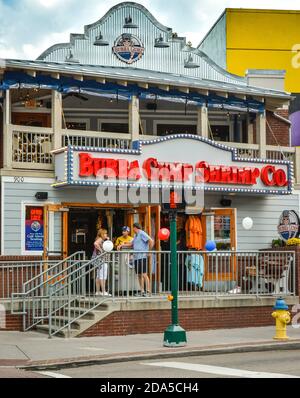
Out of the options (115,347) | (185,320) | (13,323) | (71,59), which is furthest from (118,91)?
(115,347)

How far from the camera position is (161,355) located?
1532 cm

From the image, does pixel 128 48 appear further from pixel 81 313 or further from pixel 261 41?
pixel 261 41

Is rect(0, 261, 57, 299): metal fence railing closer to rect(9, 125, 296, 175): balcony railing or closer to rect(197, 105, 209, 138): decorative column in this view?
rect(9, 125, 296, 175): balcony railing

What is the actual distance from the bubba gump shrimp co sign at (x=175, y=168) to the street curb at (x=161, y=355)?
22.7ft

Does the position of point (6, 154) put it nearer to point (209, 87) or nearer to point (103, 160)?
point (103, 160)

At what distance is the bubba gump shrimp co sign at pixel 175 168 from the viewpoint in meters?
21.4

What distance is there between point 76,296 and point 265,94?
9681 mm

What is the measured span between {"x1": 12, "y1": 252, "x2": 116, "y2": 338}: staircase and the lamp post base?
242 cm

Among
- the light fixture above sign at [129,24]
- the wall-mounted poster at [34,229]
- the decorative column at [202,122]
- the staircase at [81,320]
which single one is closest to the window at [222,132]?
the decorative column at [202,122]

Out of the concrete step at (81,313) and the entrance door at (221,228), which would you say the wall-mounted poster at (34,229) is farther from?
the entrance door at (221,228)

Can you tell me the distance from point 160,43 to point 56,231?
8684mm
